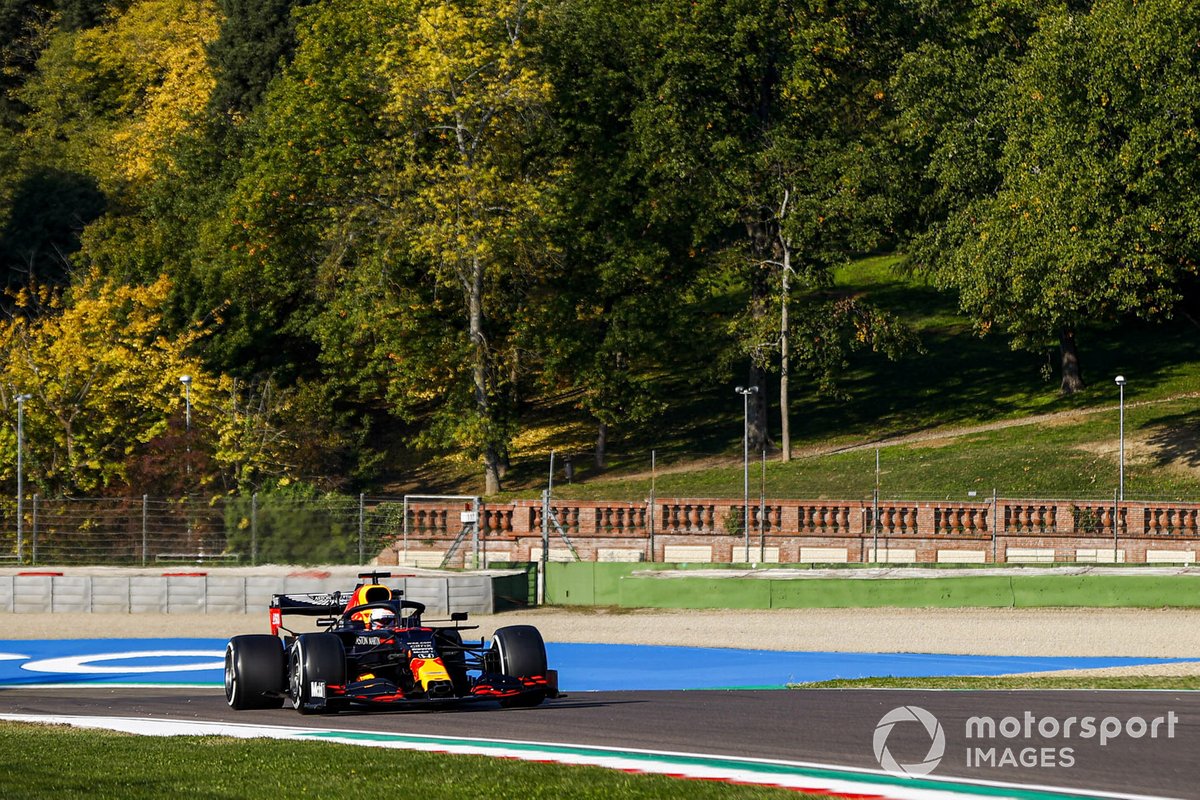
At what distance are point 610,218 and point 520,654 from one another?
122 ft

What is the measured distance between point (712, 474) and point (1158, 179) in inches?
626

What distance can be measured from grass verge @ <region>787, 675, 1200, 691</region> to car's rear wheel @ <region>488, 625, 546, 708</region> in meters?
5.13

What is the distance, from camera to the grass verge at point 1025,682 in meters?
20.5

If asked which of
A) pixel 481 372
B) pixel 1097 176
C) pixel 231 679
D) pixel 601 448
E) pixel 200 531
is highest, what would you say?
pixel 1097 176

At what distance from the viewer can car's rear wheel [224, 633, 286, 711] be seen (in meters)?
18.2

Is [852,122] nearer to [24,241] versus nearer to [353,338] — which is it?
[353,338]

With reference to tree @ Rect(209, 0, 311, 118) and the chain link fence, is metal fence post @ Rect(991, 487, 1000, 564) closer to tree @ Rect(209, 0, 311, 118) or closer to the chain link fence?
the chain link fence

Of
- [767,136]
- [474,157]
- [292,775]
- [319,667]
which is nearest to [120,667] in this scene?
[319,667]

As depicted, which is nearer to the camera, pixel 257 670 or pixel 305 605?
pixel 257 670

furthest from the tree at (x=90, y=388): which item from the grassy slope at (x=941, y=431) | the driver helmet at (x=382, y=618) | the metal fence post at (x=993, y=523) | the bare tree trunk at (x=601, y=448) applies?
the driver helmet at (x=382, y=618)

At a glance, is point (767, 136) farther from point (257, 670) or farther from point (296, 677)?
point (296, 677)

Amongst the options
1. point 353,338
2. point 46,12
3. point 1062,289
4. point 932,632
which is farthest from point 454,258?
point 46,12

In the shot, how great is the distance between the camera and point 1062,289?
4500 centimetres

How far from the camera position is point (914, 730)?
49.1ft
